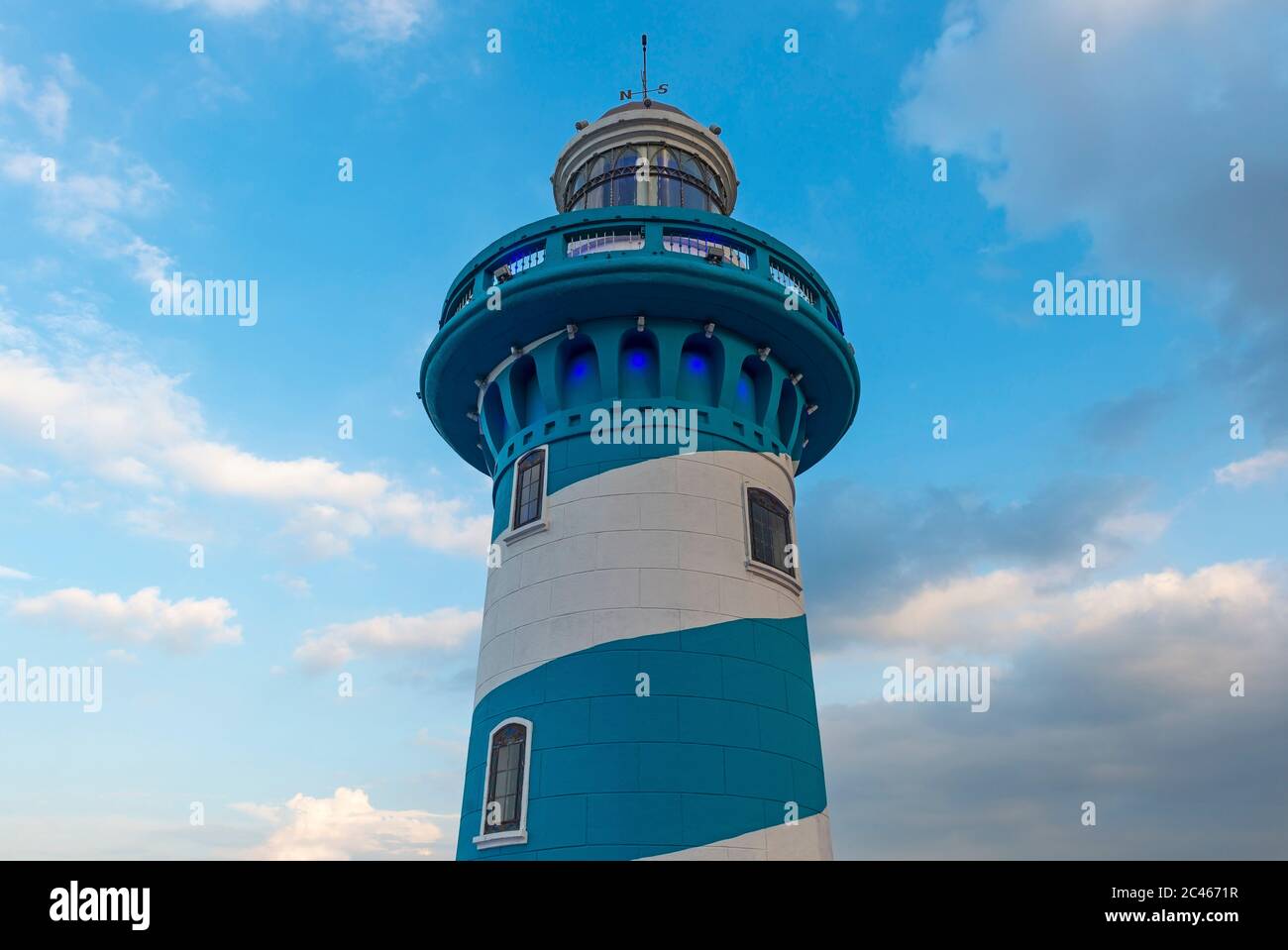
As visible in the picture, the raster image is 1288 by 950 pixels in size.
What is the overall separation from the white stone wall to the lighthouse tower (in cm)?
4

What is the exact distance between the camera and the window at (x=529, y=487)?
16516 millimetres

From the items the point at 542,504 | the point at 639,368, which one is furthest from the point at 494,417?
the point at 639,368

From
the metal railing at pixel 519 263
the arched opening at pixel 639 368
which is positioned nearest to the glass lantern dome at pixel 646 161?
the metal railing at pixel 519 263

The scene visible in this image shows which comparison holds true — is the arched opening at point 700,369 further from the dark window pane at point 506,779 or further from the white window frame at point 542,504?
the dark window pane at point 506,779

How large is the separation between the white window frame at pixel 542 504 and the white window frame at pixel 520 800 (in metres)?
3.31

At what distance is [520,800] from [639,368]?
25.8ft

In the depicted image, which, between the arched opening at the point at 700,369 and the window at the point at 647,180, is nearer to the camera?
the arched opening at the point at 700,369

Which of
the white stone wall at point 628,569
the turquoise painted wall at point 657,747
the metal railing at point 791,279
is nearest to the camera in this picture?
the turquoise painted wall at point 657,747

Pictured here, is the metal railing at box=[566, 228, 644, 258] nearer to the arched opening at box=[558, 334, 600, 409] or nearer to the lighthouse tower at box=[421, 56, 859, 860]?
the lighthouse tower at box=[421, 56, 859, 860]

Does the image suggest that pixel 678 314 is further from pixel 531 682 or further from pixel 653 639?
pixel 531 682

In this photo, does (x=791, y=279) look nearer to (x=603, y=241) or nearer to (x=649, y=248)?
(x=649, y=248)

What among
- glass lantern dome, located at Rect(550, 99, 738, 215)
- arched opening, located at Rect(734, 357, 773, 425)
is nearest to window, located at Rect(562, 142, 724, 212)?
glass lantern dome, located at Rect(550, 99, 738, 215)

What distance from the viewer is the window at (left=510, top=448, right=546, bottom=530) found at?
16516mm
